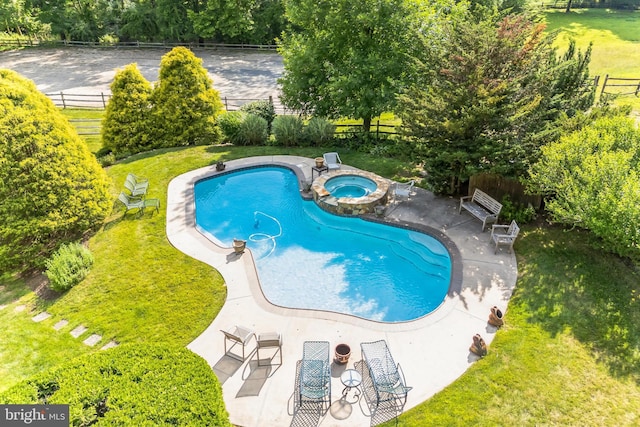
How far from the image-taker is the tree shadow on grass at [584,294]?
9.62 metres

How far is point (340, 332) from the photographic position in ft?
33.2

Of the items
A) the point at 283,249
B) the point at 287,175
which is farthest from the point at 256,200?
the point at 283,249

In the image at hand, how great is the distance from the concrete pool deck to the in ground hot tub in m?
2.76

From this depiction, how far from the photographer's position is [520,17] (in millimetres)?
14039

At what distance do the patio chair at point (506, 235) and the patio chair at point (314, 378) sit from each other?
6751 mm

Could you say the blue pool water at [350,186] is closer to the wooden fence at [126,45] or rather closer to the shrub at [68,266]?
the shrub at [68,266]

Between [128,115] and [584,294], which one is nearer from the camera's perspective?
[584,294]

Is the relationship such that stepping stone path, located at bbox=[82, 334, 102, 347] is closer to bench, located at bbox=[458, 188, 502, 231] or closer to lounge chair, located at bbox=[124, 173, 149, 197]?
lounge chair, located at bbox=[124, 173, 149, 197]

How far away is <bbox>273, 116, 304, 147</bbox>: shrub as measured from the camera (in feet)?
68.5

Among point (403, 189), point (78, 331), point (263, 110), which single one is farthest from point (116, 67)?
point (78, 331)

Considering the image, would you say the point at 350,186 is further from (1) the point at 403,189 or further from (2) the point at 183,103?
(2) the point at 183,103

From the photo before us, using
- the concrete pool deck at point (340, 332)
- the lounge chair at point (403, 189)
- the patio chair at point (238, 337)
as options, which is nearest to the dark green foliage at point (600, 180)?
the concrete pool deck at point (340, 332)

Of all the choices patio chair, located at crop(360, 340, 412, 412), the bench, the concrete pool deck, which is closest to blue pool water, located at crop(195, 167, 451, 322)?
the concrete pool deck

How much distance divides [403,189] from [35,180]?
12.6 metres
